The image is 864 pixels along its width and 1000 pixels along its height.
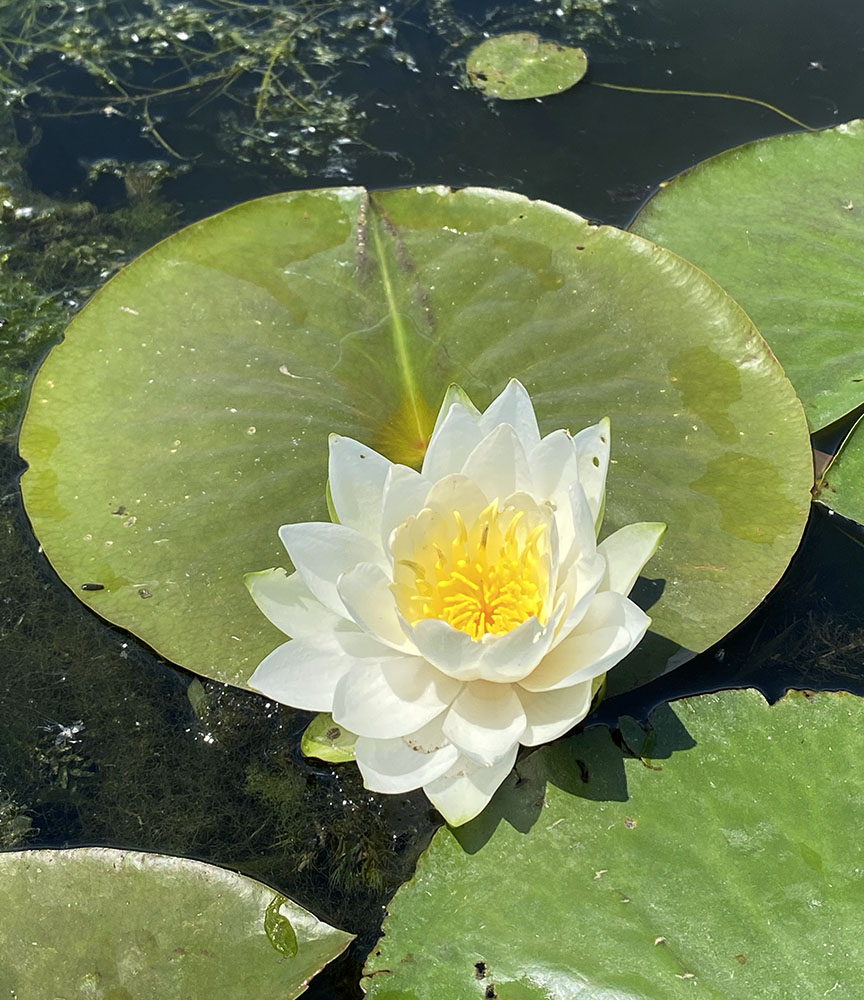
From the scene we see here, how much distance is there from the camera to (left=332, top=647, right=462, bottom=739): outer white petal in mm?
1816

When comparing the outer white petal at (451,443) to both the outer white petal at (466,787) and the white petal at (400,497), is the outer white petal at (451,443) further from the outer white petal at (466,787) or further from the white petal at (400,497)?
the outer white petal at (466,787)

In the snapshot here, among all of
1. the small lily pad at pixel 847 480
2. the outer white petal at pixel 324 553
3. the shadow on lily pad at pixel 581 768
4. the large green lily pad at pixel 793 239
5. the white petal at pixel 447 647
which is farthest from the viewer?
the large green lily pad at pixel 793 239

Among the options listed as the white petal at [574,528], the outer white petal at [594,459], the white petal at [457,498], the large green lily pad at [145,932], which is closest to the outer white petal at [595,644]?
the white petal at [574,528]

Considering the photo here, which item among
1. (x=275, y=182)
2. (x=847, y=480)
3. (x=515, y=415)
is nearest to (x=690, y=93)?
(x=275, y=182)

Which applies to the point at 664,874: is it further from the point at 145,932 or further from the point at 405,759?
the point at 145,932

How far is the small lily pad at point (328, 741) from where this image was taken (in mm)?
2035

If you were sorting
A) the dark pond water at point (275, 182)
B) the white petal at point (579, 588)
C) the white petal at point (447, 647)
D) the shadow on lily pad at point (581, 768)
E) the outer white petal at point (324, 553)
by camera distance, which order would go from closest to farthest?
the white petal at point (447, 647), the white petal at point (579, 588), the outer white petal at point (324, 553), the shadow on lily pad at point (581, 768), the dark pond water at point (275, 182)

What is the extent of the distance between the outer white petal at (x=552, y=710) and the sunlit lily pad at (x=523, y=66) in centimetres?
323

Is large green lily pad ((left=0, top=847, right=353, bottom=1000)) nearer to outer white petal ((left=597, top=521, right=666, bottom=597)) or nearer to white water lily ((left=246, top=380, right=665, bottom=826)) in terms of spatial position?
white water lily ((left=246, top=380, right=665, bottom=826))

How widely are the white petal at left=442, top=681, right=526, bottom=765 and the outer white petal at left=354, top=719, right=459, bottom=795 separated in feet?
0.13

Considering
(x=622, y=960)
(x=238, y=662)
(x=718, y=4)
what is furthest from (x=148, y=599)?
(x=718, y=4)

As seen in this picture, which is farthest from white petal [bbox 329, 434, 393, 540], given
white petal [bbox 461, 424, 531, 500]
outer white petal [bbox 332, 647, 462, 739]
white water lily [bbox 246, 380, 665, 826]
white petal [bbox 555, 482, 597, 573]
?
white petal [bbox 555, 482, 597, 573]

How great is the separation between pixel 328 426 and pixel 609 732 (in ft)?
4.01

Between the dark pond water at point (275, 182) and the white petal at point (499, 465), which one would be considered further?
the dark pond water at point (275, 182)
